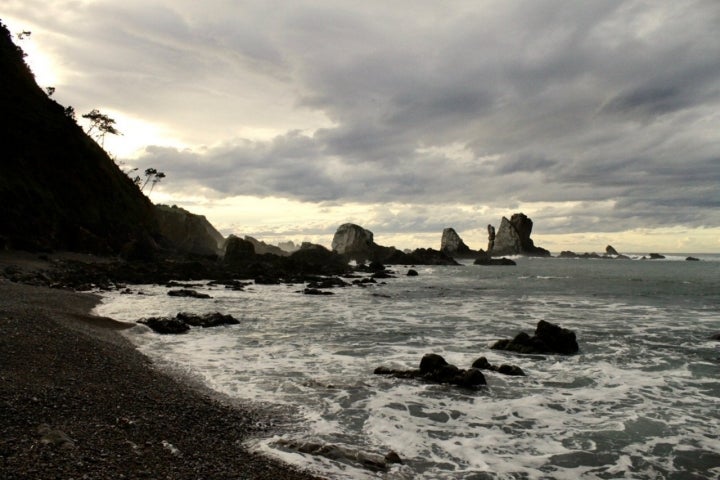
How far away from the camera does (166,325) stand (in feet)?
57.7

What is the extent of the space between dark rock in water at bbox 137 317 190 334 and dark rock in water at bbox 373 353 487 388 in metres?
9.24

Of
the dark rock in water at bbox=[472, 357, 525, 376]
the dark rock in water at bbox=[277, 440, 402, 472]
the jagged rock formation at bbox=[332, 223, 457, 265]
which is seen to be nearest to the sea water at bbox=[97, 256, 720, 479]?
the dark rock in water at bbox=[277, 440, 402, 472]

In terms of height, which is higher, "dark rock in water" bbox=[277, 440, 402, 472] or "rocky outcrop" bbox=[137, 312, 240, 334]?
"rocky outcrop" bbox=[137, 312, 240, 334]

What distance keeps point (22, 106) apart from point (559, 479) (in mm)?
58543

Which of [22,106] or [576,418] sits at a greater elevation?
[22,106]

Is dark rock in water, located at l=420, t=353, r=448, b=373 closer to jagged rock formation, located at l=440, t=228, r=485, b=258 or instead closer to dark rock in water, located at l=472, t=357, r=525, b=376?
dark rock in water, located at l=472, t=357, r=525, b=376

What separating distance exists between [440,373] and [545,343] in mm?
6225

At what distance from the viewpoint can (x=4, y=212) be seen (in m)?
36.2

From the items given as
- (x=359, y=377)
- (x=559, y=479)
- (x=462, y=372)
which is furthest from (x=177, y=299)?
(x=559, y=479)

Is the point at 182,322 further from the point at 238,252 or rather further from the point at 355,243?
the point at 355,243

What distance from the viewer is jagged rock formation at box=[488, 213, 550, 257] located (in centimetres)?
15775

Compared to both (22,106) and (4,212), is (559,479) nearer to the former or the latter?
(4,212)

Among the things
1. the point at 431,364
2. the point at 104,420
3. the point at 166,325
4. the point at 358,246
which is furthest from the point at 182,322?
the point at 358,246

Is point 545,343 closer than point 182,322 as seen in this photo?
Yes
